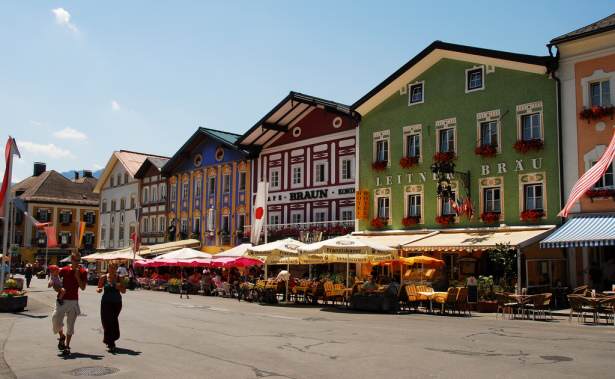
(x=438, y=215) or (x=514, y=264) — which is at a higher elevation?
(x=438, y=215)

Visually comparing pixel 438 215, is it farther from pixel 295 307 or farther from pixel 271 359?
pixel 271 359

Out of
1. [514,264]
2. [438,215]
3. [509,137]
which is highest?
[509,137]

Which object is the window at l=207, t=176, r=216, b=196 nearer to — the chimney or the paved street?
the paved street

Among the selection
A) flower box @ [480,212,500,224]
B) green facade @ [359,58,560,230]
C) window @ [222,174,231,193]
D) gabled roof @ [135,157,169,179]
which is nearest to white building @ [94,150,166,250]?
gabled roof @ [135,157,169,179]

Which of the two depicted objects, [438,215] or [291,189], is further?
[291,189]

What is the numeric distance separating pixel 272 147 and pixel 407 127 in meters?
11.6

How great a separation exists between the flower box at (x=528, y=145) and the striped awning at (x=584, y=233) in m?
3.47

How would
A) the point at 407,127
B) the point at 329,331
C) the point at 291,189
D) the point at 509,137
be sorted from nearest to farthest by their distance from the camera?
the point at 329,331
the point at 509,137
the point at 407,127
the point at 291,189

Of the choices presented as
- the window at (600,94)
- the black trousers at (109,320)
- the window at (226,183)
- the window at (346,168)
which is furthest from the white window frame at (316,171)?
the black trousers at (109,320)

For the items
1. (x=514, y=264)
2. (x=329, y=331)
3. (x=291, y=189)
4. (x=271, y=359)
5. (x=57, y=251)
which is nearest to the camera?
(x=271, y=359)

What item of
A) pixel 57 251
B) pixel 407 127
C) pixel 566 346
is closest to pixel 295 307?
pixel 407 127

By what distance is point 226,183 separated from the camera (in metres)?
44.4

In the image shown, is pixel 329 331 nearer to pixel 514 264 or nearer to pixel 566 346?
pixel 566 346

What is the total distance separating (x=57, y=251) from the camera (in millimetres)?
79312
